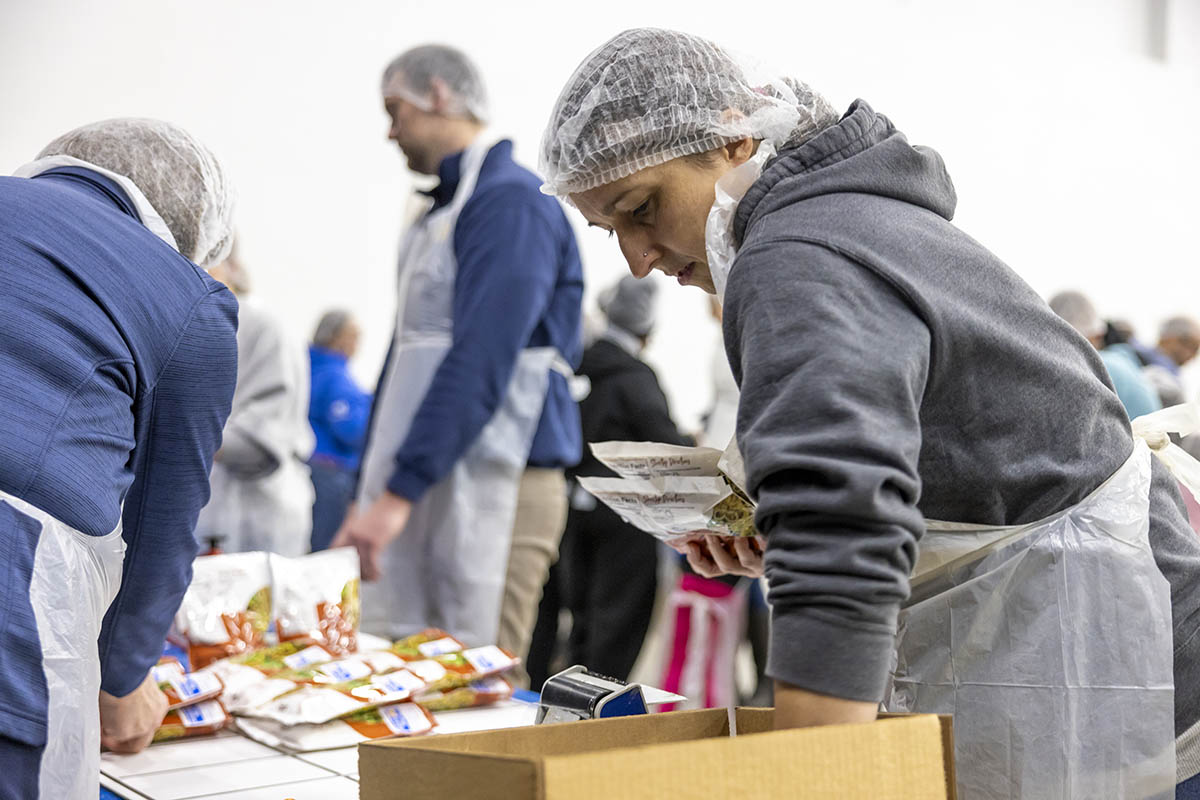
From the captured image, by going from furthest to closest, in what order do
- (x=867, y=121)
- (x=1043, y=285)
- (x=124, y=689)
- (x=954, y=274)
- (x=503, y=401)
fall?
1. (x=1043, y=285)
2. (x=503, y=401)
3. (x=124, y=689)
4. (x=867, y=121)
5. (x=954, y=274)

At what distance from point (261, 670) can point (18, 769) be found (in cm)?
72

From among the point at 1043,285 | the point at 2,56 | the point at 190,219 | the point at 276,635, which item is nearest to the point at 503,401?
the point at 276,635

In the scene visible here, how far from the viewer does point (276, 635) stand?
207cm

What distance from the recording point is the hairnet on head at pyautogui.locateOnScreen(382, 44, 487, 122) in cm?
275

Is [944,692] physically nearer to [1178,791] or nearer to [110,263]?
[1178,791]

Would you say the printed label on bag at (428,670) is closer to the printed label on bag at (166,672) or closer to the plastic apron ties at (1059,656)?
the printed label on bag at (166,672)

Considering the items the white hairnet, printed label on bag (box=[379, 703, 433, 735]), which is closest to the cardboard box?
the white hairnet

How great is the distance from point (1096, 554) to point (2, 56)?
555cm

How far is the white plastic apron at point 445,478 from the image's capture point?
2.65 meters

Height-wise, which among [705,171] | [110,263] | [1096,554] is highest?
[705,171]

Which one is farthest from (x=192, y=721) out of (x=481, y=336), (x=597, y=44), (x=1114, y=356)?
(x=597, y=44)

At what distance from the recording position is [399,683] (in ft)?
5.63

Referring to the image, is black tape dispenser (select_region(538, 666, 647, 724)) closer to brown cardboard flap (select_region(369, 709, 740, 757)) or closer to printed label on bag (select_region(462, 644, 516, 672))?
brown cardboard flap (select_region(369, 709, 740, 757))

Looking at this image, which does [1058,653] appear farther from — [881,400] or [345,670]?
[345,670]
